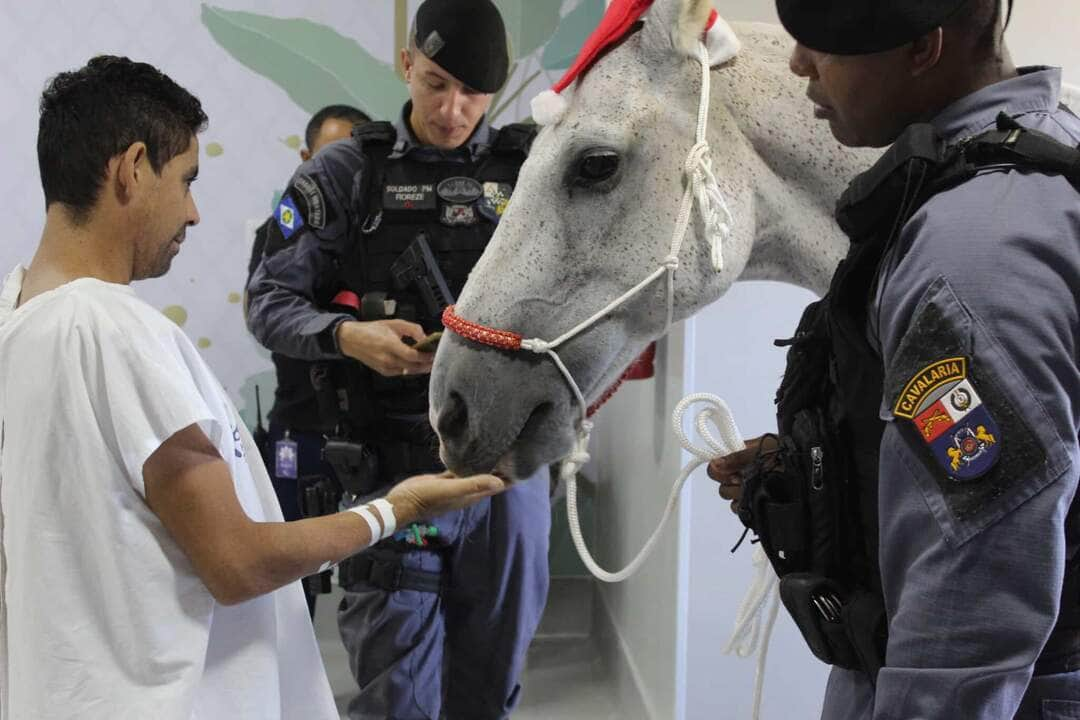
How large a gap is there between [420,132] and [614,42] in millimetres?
825

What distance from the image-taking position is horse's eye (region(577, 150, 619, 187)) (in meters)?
1.04

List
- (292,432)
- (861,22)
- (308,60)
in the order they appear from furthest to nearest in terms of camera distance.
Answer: (308,60)
(292,432)
(861,22)

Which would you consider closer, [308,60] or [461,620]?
[461,620]

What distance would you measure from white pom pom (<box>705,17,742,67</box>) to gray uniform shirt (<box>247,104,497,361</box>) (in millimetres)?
830

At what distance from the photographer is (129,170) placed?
101 cm

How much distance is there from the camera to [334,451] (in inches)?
69.6

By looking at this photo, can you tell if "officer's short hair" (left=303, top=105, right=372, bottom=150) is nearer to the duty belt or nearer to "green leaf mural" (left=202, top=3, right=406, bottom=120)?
"green leaf mural" (left=202, top=3, right=406, bottom=120)

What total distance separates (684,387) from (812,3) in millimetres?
1126

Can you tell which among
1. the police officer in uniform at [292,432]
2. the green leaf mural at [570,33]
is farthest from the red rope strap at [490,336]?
the green leaf mural at [570,33]

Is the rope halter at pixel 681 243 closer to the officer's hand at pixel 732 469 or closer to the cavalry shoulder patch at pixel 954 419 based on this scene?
the officer's hand at pixel 732 469

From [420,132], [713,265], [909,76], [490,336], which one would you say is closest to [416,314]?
[420,132]

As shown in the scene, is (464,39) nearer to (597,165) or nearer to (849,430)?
(597,165)

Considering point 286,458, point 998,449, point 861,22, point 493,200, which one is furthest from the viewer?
point 286,458

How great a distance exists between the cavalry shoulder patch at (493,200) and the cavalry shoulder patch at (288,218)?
1.15 feet
